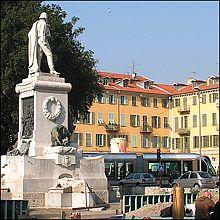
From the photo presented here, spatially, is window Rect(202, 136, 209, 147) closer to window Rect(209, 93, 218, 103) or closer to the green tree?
window Rect(209, 93, 218, 103)

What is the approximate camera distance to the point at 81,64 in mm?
42281

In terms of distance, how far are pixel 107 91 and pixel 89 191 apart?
6905 centimetres

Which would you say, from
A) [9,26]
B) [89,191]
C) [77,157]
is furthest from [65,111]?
[9,26]

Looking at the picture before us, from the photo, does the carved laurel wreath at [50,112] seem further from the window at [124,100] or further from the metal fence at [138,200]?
the window at [124,100]

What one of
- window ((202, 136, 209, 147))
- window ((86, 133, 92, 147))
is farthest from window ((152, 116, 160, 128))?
window ((86, 133, 92, 147))

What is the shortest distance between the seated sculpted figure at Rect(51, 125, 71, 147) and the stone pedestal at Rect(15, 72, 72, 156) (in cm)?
51

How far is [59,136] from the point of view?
24.9m

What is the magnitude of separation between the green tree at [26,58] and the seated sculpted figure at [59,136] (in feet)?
31.3

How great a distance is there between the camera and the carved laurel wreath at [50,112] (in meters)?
25.5

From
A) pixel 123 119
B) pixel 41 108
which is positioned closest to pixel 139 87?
pixel 123 119

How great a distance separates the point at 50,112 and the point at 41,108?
16.3 inches

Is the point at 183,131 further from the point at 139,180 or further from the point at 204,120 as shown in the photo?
the point at 139,180

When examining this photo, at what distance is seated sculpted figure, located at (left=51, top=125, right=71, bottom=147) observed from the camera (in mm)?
24875

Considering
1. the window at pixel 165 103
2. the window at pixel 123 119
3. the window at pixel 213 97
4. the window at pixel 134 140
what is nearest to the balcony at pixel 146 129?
the window at pixel 134 140
